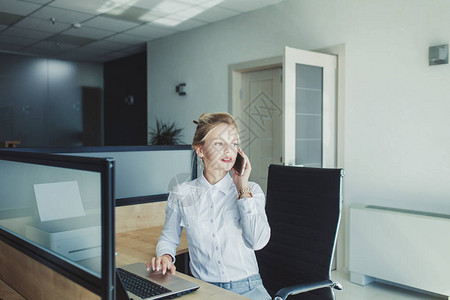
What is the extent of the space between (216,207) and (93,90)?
773 cm

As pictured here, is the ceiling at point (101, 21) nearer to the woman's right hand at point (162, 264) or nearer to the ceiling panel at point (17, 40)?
the ceiling panel at point (17, 40)

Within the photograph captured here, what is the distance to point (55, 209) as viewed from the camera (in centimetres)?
113

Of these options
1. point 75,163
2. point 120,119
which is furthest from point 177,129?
point 75,163

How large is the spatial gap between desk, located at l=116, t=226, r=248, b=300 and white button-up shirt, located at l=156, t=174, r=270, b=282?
0.34 ft

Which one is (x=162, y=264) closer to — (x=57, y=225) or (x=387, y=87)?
(x=57, y=225)

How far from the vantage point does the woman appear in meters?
1.50

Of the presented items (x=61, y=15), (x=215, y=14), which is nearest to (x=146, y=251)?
(x=215, y=14)

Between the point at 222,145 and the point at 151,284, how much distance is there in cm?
56

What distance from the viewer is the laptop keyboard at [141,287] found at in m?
1.28

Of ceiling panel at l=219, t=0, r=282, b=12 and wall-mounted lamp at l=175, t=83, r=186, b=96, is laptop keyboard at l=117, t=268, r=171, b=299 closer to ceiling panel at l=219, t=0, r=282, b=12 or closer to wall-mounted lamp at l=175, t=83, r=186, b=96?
ceiling panel at l=219, t=0, r=282, b=12

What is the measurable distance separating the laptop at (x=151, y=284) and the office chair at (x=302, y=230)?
46 centimetres

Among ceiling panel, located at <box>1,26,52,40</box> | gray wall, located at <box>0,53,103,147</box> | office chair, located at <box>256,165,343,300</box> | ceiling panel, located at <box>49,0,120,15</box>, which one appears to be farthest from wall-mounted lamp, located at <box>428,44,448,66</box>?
gray wall, located at <box>0,53,103,147</box>

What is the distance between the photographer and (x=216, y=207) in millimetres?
→ 1594

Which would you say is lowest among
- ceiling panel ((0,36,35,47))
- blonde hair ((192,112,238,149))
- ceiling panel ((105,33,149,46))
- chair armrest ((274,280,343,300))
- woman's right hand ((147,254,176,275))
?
chair armrest ((274,280,343,300))
